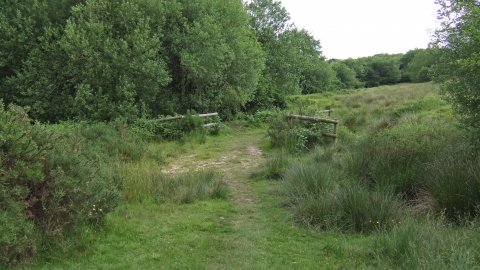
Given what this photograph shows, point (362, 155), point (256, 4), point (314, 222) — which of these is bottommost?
point (314, 222)

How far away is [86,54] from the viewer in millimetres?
13945

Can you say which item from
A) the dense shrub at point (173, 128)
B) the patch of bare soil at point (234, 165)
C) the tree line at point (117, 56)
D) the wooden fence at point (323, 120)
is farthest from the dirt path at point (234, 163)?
the tree line at point (117, 56)

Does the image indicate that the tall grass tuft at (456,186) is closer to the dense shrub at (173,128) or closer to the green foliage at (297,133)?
the green foliage at (297,133)

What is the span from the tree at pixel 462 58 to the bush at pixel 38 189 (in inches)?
230

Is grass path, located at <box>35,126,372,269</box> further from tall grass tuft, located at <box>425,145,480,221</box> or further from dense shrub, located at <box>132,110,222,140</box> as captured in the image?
dense shrub, located at <box>132,110,222,140</box>

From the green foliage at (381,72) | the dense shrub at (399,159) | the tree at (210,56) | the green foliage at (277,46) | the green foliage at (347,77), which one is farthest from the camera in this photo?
the green foliage at (381,72)

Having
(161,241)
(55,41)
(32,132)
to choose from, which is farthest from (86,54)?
(161,241)

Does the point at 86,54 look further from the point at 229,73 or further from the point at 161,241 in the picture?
the point at 161,241

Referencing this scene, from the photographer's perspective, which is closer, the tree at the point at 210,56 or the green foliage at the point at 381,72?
the tree at the point at 210,56

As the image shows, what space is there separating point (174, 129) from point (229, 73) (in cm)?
613

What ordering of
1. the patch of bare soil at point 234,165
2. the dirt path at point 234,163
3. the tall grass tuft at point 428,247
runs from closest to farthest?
the tall grass tuft at point 428,247 → the patch of bare soil at point 234,165 → the dirt path at point 234,163

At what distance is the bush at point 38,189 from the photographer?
422 cm

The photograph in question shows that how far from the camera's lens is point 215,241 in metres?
5.36

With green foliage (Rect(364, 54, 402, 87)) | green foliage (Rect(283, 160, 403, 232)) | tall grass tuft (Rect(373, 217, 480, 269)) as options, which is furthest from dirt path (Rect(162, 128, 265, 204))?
green foliage (Rect(364, 54, 402, 87))
